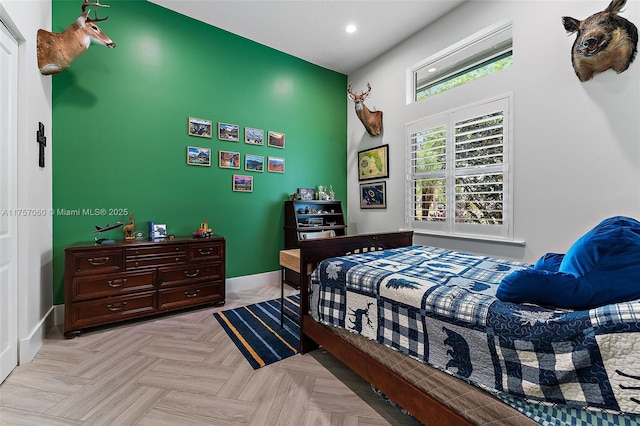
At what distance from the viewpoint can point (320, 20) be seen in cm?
339

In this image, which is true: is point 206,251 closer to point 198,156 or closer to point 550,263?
point 198,156

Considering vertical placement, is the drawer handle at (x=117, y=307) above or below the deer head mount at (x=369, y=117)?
below

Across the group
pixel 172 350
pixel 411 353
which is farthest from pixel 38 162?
pixel 411 353

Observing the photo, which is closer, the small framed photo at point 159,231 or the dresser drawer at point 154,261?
the dresser drawer at point 154,261

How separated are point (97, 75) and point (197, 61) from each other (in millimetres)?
1104

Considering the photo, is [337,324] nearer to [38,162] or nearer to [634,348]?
[634,348]

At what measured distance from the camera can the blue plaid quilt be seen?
0.84 metres

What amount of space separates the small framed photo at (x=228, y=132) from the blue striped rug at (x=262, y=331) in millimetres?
2202

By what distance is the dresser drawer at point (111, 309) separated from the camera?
2.39 meters

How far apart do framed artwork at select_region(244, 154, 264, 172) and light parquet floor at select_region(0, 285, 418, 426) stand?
2275 mm

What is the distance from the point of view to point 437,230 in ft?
11.4

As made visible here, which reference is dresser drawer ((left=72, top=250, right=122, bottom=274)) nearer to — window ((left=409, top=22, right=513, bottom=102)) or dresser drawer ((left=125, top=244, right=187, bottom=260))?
dresser drawer ((left=125, top=244, right=187, bottom=260))

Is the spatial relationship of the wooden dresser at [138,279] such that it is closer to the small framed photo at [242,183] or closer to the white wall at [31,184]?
the white wall at [31,184]

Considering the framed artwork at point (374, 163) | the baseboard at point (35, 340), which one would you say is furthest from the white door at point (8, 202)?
the framed artwork at point (374, 163)
